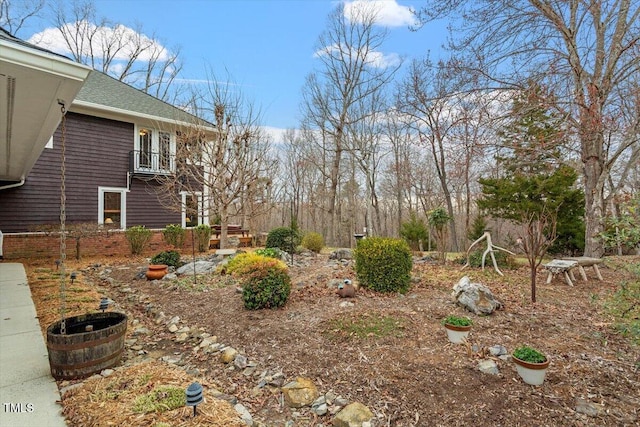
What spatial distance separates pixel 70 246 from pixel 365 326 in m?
10.2

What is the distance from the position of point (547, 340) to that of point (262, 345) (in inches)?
122

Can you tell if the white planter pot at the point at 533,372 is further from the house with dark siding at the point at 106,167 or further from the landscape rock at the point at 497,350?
the house with dark siding at the point at 106,167

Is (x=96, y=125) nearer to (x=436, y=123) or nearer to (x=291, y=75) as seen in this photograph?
(x=291, y=75)

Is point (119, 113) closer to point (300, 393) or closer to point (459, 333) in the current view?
point (300, 393)

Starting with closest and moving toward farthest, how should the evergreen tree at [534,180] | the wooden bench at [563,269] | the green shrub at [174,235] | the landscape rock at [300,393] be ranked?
the landscape rock at [300,393]
the wooden bench at [563,269]
the evergreen tree at [534,180]
the green shrub at [174,235]

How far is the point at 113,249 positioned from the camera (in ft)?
32.4

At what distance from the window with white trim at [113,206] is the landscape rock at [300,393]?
33.2 ft

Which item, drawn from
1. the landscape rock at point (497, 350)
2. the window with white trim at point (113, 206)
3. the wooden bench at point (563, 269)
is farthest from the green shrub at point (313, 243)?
the landscape rock at point (497, 350)

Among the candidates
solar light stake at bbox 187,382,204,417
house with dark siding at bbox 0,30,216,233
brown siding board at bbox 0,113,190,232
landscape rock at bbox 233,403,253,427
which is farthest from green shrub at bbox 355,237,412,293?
brown siding board at bbox 0,113,190,232

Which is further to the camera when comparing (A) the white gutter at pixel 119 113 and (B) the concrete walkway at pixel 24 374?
(A) the white gutter at pixel 119 113

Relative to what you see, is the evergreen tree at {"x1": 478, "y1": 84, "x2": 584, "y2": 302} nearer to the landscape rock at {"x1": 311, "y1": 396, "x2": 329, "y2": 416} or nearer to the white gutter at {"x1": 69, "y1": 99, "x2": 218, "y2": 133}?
the landscape rock at {"x1": 311, "y1": 396, "x2": 329, "y2": 416}

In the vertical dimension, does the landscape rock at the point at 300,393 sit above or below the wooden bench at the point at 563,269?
below

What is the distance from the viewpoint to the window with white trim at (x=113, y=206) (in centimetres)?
1023

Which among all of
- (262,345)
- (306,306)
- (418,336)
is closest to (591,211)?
(418,336)
